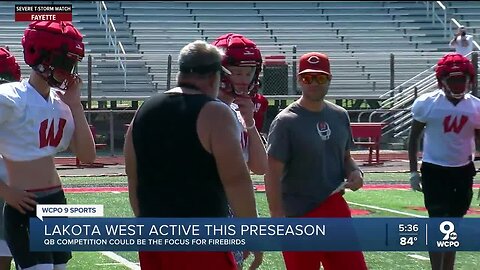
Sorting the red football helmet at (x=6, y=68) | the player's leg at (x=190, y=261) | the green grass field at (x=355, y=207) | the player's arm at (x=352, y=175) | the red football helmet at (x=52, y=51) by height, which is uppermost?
the red football helmet at (x=52, y=51)

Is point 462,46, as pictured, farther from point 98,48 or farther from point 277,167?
point 277,167

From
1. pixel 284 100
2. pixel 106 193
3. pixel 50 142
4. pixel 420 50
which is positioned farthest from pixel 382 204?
pixel 420 50

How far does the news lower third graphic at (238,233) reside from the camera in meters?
4.45

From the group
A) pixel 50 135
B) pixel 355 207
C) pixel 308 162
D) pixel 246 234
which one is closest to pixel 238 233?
pixel 246 234

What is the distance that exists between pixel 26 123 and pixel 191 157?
4.05 ft

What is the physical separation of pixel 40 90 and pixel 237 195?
146cm

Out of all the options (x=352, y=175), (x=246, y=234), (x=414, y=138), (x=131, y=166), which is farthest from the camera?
(x=414, y=138)

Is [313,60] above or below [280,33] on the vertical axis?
above

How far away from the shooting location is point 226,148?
3963 mm

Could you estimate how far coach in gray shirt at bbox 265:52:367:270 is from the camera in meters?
5.60

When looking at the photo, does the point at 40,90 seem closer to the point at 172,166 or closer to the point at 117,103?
the point at 172,166

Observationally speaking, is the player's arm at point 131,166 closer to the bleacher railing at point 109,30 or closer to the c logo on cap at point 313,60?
the c logo on cap at point 313,60

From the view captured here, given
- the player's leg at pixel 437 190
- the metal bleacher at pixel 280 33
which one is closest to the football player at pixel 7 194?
the player's leg at pixel 437 190

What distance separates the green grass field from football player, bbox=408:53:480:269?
4.29 feet
